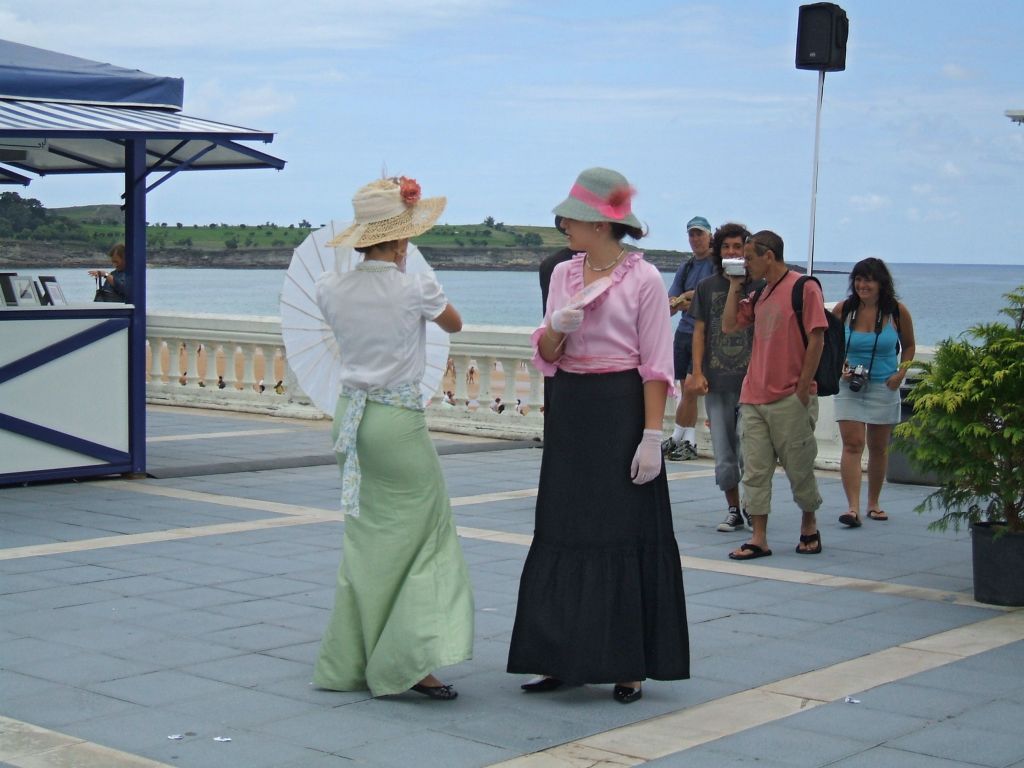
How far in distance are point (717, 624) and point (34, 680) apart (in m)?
2.89

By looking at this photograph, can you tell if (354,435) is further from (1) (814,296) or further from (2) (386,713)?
(1) (814,296)

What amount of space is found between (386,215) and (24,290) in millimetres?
6151

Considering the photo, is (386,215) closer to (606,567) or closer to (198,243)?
(606,567)

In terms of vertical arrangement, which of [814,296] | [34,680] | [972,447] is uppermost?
[814,296]

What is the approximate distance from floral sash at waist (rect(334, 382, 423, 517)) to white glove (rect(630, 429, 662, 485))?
0.85 meters

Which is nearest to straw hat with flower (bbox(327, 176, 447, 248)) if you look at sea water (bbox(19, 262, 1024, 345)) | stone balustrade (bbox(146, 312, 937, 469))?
stone balustrade (bbox(146, 312, 937, 469))

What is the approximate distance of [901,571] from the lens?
314 inches

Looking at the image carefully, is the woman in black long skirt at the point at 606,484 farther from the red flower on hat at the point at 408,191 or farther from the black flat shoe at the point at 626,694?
the red flower on hat at the point at 408,191

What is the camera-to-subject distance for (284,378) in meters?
15.8

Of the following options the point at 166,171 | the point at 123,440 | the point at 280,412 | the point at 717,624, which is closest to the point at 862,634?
the point at 717,624

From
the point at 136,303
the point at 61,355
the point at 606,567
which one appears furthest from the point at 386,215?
the point at 136,303

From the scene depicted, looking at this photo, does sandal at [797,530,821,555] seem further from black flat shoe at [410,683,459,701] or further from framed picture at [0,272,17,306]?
framed picture at [0,272,17,306]

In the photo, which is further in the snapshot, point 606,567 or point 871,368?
point 871,368

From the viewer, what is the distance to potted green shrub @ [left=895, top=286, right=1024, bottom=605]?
6.95 m
